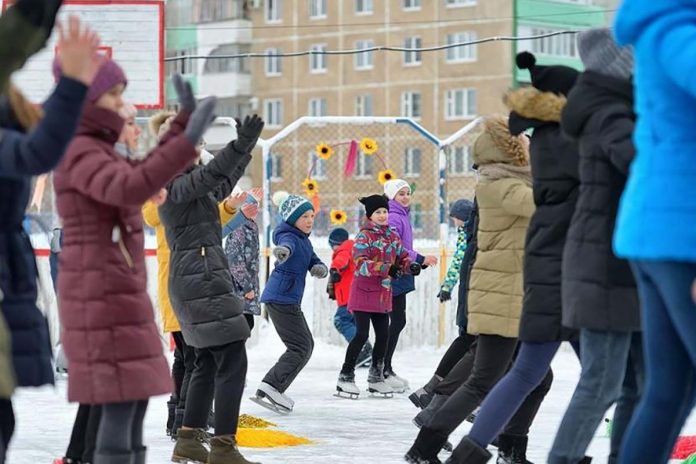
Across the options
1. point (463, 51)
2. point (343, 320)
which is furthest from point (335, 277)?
point (463, 51)

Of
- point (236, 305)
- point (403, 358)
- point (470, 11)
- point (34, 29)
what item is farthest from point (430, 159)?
point (34, 29)


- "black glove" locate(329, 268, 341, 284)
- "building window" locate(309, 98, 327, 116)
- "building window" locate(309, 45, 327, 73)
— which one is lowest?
"black glove" locate(329, 268, 341, 284)

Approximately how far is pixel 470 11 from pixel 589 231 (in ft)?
179

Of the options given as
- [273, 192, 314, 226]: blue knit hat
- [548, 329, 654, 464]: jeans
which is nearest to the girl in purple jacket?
[273, 192, 314, 226]: blue knit hat

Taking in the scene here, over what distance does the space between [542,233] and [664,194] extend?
154 cm

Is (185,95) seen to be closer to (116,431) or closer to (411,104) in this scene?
(116,431)

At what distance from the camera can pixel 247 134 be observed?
666cm

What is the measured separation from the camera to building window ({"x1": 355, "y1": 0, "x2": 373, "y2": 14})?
61.9m

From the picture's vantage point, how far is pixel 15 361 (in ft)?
15.9

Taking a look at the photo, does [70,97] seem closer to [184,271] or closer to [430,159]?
[184,271]

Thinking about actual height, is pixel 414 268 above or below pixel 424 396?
above

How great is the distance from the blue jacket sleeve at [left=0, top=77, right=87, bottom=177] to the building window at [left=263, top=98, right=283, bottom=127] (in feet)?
195

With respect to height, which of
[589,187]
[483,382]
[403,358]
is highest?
[589,187]

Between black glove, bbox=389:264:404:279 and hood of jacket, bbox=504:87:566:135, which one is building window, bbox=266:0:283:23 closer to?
black glove, bbox=389:264:404:279
